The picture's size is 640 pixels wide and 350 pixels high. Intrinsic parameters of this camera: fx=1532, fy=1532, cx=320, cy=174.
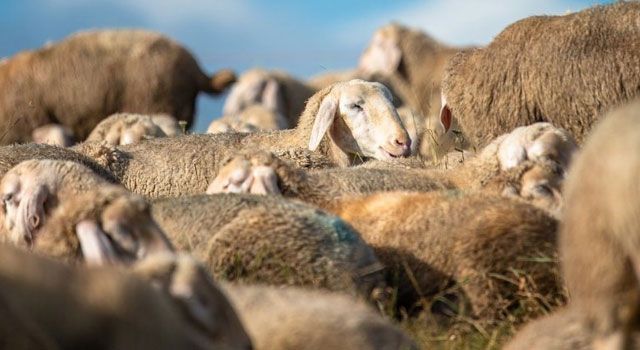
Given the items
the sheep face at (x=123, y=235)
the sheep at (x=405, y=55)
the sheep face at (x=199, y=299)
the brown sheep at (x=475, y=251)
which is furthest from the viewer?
the sheep at (x=405, y=55)

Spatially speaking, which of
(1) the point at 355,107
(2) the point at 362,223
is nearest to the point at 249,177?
(2) the point at 362,223

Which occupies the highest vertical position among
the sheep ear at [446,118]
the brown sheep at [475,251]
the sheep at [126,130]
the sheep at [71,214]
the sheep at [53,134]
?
the sheep at [71,214]

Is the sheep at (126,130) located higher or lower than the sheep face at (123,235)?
lower

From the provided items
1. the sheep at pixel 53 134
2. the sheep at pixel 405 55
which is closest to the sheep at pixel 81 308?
the sheep at pixel 53 134

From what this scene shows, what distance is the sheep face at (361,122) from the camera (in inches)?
392

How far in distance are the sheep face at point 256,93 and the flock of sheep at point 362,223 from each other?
11.7 metres

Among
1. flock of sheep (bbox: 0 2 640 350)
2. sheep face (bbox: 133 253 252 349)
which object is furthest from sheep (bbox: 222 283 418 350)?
sheep face (bbox: 133 253 252 349)

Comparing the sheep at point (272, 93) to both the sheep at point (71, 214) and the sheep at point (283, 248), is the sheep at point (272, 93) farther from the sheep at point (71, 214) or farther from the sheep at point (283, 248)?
the sheep at point (283, 248)

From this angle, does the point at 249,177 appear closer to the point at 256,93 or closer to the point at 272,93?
the point at 272,93

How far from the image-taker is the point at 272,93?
24188 mm

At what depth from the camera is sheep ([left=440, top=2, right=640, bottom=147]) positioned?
380 inches

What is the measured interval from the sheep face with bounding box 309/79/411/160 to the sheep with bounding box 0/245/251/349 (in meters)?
6.25

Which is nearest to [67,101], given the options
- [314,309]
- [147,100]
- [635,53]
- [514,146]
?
[147,100]

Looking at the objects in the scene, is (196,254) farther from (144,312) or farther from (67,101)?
(67,101)
